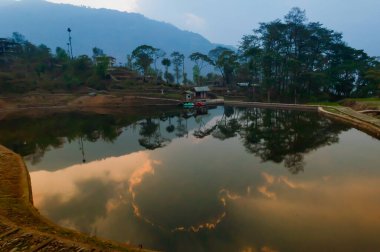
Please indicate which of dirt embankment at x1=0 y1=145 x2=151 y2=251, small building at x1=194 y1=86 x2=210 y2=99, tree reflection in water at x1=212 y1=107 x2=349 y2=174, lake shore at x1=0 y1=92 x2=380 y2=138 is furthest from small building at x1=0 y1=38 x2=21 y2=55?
dirt embankment at x1=0 y1=145 x2=151 y2=251

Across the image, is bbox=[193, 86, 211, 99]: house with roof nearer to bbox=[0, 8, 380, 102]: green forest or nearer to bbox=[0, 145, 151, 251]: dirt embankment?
bbox=[0, 8, 380, 102]: green forest

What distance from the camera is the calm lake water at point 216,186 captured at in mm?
16344

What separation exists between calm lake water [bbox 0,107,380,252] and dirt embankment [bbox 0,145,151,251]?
1.98 m

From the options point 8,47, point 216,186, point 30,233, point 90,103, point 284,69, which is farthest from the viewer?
point 8,47

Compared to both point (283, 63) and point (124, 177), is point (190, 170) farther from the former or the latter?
point (283, 63)

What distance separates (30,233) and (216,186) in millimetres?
13616

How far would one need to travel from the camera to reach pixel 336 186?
74.9 ft

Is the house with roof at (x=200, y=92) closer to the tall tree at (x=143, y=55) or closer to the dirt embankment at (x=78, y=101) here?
the dirt embankment at (x=78, y=101)

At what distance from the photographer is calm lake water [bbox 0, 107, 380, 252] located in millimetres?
16344

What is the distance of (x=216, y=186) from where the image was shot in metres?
23.4

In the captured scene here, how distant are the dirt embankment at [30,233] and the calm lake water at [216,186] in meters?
1.98

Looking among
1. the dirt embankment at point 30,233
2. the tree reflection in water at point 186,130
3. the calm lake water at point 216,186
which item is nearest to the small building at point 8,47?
the tree reflection in water at point 186,130


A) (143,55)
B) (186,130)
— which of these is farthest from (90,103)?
(186,130)

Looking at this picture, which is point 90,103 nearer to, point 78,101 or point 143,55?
point 78,101
